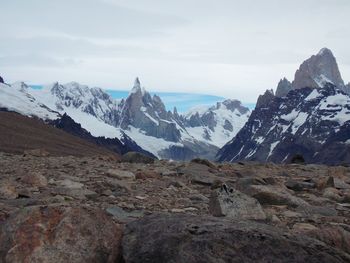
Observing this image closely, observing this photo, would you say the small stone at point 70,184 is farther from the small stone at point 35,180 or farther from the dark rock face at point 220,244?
the dark rock face at point 220,244

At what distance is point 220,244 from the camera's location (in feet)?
25.1

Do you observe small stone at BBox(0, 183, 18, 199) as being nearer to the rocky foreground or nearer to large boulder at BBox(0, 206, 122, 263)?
the rocky foreground

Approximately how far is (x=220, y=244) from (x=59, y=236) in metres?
2.40

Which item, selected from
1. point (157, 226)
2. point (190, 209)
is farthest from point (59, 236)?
point (190, 209)

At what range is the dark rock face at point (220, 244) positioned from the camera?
750 cm

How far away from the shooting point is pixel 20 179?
1612 centimetres

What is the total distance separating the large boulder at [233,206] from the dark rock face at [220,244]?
3039 millimetres

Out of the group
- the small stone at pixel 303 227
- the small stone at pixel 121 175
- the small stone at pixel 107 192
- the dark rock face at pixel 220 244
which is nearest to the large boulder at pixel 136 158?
the small stone at pixel 121 175

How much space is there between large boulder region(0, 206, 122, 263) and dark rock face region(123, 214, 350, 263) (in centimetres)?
38

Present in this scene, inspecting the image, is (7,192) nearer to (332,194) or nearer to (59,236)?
(59,236)

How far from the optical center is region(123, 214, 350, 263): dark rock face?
295 inches

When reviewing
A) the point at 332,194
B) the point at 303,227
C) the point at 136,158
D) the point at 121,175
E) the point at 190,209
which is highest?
the point at 303,227

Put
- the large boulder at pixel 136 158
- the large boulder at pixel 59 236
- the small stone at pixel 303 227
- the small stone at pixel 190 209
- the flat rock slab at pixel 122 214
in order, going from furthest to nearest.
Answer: the large boulder at pixel 136 158 → the small stone at pixel 190 209 → the small stone at pixel 303 227 → the flat rock slab at pixel 122 214 → the large boulder at pixel 59 236

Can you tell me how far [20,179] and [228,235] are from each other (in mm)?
9773
